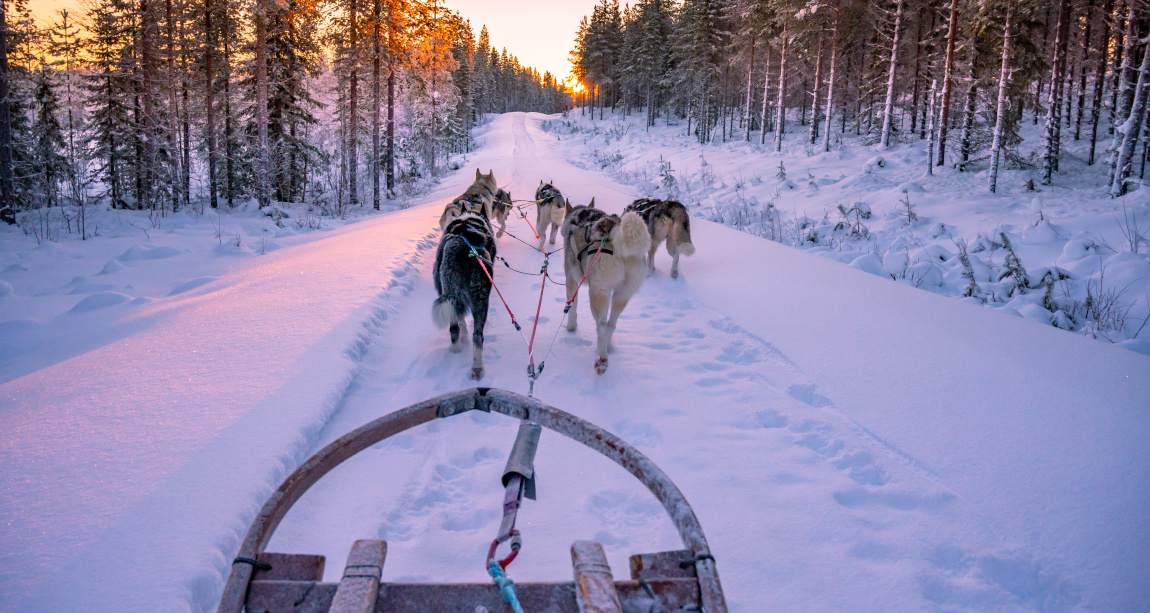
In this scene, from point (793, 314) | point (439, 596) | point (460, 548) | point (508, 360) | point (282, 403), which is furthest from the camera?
point (793, 314)

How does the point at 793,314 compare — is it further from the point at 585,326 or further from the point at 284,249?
the point at 284,249

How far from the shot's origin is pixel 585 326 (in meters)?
6.04

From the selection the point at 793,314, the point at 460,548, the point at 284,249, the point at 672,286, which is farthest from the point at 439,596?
the point at 284,249

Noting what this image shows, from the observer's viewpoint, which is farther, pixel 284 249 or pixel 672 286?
pixel 284 249

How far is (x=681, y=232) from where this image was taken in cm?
783

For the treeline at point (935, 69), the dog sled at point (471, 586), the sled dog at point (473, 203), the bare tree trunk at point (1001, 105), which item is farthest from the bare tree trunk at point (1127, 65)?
the dog sled at point (471, 586)

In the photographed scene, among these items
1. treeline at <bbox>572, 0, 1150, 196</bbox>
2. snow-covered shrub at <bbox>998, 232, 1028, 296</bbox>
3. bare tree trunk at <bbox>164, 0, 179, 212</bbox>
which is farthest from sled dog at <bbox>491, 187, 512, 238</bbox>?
treeline at <bbox>572, 0, 1150, 196</bbox>

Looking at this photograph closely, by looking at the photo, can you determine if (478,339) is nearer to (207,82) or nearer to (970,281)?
(970,281)

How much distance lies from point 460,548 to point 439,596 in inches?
50.6

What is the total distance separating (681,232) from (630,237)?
3.52m

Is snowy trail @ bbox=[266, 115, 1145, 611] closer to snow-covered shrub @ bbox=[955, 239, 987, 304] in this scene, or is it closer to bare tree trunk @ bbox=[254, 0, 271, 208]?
snow-covered shrub @ bbox=[955, 239, 987, 304]

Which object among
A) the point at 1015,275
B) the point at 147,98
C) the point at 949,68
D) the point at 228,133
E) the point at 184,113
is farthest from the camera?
the point at 184,113

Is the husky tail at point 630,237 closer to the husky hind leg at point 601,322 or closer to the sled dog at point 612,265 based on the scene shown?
the sled dog at point 612,265

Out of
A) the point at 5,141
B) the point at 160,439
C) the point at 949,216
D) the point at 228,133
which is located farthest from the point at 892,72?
the point at 5,141
